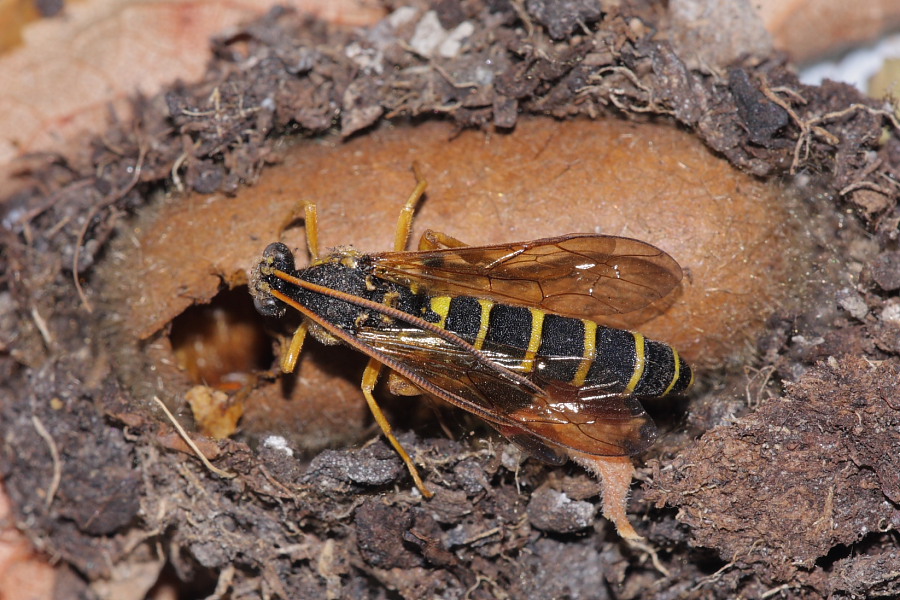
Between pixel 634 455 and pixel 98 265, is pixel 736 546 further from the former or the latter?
pixel 98 265

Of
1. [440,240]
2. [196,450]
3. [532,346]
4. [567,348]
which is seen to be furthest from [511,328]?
[196,450]

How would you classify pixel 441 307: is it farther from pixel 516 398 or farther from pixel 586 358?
pixel 586 358

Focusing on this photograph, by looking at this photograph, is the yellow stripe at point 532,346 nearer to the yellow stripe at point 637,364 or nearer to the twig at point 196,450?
the yellow stripe at point 637,364

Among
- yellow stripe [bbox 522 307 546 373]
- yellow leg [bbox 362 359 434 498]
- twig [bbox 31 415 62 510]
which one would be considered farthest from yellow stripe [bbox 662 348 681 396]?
twig [bbox 31 415 62 510]

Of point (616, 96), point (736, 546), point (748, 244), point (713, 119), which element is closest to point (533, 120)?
point (616, 96)

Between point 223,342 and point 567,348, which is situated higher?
point 567,348

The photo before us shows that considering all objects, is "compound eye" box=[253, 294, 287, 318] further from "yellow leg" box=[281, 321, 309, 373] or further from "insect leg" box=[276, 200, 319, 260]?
"insect leg" box=[276, 200, 319, 260]
